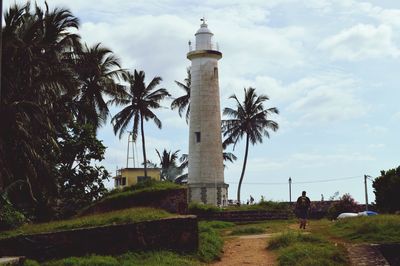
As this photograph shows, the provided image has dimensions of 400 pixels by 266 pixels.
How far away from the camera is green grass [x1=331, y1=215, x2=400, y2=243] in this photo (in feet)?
48.8

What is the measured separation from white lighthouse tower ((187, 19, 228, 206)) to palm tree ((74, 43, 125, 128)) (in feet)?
16.6

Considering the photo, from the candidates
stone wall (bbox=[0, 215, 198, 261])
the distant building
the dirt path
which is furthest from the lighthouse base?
stone wall (bbox=[0, 215, 198, 261])

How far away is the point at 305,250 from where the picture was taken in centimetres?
1329

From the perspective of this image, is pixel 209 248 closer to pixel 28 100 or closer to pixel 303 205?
pixel 303 205

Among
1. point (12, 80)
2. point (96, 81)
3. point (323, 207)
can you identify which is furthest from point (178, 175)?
point (12, 80)

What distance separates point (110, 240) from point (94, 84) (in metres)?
19.1

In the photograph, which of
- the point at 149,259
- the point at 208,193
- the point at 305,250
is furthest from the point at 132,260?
the point at 208,193

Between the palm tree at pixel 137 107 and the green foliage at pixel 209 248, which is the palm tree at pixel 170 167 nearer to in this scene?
the palm tree at pixel 137 107

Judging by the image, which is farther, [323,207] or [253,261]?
[323,207]

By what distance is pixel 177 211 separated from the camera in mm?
21656

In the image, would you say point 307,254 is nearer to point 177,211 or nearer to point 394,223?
point 394,223

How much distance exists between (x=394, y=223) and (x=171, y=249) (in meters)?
6.21

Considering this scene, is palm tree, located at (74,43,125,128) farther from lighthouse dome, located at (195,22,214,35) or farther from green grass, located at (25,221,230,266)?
green grass, located at (25,221,230,266)

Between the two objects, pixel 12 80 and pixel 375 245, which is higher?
pixel 12 80
